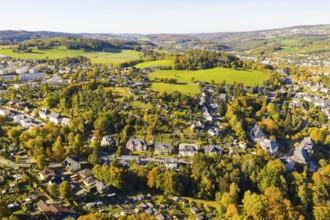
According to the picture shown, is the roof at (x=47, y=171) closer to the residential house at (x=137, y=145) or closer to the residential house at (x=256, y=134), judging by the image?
the residential house at (x=137, y=145)

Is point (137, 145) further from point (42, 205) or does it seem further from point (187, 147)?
point (42, 205)

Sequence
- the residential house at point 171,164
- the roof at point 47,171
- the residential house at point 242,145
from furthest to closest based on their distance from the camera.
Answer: the residential house at point 242,145
the residential house at point 171,164
the roof at point 47,171

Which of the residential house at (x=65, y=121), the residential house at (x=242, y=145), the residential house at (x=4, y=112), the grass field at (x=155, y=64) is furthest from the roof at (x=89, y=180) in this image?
the grass field at (x=155, y=64)

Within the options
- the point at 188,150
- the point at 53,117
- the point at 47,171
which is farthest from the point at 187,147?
the point at 53,117

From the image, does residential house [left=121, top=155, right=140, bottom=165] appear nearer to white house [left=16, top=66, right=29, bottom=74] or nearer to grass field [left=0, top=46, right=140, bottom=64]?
white house [left=16, top=66, right=29, bottom=74]

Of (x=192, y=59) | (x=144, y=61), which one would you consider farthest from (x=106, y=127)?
(x=144, y=61)

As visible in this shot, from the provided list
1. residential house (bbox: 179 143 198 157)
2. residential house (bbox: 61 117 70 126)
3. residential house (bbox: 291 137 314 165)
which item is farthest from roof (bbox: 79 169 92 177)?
residential house (bbox: 291 137 314 165)

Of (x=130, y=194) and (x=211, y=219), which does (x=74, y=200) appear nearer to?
(x=130, y=194)
